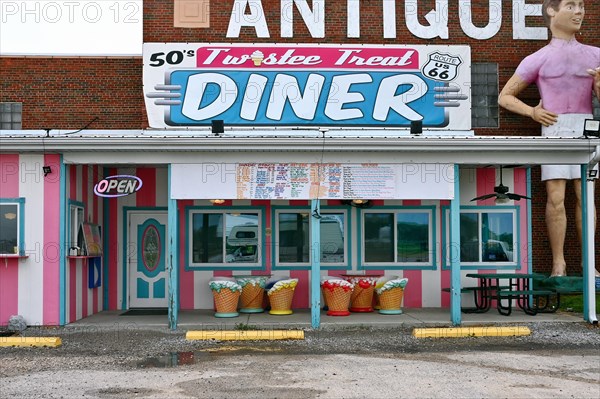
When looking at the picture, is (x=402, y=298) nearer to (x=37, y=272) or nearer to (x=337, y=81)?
(x=337, y=81)

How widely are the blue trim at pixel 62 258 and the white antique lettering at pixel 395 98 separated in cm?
643

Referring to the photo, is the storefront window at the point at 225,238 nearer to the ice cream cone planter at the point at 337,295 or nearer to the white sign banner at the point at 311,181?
the ice cream cone planter at the point at 337,295

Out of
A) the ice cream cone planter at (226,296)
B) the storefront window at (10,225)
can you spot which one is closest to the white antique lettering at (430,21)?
the ice cream cone planter at (226,296)

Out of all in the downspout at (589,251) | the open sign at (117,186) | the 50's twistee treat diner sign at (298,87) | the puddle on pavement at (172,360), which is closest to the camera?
the puddle on pavement at (172,360)

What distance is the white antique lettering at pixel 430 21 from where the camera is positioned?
17406 millimetres

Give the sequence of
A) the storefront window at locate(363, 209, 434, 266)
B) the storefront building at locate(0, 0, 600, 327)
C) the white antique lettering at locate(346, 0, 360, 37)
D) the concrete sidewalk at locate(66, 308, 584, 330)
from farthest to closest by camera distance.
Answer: the white antique lettering at locate(346, 0, 360, 37) < the storefront window at locate(363, 209, 434, 266) < the concrete sidewalk at locate(66, 308, 584, 330) < the storefront building at locate(0, 0, 600, 327)

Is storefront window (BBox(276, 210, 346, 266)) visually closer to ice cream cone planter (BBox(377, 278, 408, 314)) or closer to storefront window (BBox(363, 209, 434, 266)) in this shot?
storefront window (BBox(363, 209, 434, 266))

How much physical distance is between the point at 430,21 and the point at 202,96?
5605 mm

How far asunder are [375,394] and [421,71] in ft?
31.5

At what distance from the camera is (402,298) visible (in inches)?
624

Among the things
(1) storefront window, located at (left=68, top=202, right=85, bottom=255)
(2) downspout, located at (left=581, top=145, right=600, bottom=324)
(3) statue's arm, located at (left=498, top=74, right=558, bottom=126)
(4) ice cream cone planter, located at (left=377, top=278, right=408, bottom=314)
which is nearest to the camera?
(2) downspout, located at (left=581, top=145, right=600, bottom=324)

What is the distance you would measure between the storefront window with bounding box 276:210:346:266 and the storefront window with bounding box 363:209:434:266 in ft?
1.78

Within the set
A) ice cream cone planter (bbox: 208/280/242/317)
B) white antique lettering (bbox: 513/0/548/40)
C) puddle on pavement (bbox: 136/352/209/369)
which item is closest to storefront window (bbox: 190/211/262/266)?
ice cream cone planter (bbox: 208/280/242/317)

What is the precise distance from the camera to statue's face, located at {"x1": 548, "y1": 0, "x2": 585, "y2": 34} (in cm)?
1645
